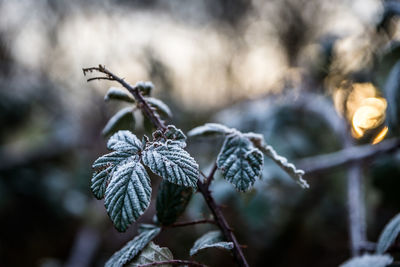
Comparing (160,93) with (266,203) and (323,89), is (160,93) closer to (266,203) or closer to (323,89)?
(323,89)

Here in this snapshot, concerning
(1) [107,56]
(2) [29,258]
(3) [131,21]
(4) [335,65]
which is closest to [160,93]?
(1) [107,56]

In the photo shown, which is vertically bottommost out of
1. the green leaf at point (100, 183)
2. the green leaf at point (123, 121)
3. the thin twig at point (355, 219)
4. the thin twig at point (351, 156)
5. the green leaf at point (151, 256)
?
the thin twig at point (355, 219)

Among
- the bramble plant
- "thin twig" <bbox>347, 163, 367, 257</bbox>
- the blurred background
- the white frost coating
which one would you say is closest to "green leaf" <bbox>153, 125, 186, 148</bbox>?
the bramble plant

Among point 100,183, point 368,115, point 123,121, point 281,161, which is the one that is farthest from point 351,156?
point 100,183

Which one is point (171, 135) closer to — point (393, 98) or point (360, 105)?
point (393, 98)

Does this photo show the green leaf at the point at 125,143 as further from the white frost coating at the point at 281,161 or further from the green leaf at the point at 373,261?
the green leaf at the point at 373,261

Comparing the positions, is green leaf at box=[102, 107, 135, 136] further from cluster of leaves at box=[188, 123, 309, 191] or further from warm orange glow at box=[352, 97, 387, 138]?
warm orange glow at box=[352, 97, 387, 138]

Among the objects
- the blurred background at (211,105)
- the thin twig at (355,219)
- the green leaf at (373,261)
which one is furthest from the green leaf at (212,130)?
the thin twig at (355,219)

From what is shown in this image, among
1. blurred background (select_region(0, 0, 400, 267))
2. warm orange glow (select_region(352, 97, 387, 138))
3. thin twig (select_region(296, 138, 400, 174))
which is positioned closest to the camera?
thin twig (select_region(296, 138, 400, 174))
